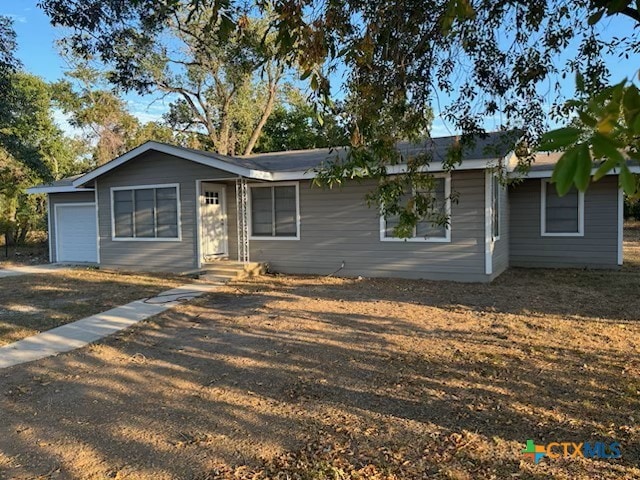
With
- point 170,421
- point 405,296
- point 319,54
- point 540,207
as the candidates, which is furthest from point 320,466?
point 540,207

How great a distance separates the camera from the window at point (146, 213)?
1273cm

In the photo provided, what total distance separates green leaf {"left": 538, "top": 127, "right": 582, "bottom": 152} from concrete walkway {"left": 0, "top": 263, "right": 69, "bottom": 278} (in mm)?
14583

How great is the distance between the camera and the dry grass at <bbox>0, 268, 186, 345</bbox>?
7.15 m

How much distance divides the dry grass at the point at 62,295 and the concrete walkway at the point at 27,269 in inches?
30.1

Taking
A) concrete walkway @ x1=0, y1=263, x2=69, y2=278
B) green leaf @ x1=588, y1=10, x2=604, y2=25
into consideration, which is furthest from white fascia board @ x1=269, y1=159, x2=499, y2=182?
concrete walkway @ x1=0, y1=263, x2=69, y2=278

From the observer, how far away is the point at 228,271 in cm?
1177

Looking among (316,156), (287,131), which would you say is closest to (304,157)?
(316,156)

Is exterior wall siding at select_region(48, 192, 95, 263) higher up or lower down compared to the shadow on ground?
higher up

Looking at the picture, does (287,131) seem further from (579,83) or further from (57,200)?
(579,83)

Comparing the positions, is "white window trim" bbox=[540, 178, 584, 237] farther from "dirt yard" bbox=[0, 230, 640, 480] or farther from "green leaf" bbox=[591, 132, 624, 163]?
"green leaf" bbox=[591, 132, 624, 163]

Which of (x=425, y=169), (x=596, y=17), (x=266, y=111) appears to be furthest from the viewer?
(x=266, y=111)

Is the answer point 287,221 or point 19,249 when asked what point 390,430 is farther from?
point 19,249

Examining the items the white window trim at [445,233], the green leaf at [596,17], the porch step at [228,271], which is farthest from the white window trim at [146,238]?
the green leaf at [596,17]

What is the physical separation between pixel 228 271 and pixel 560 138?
11056 mm
